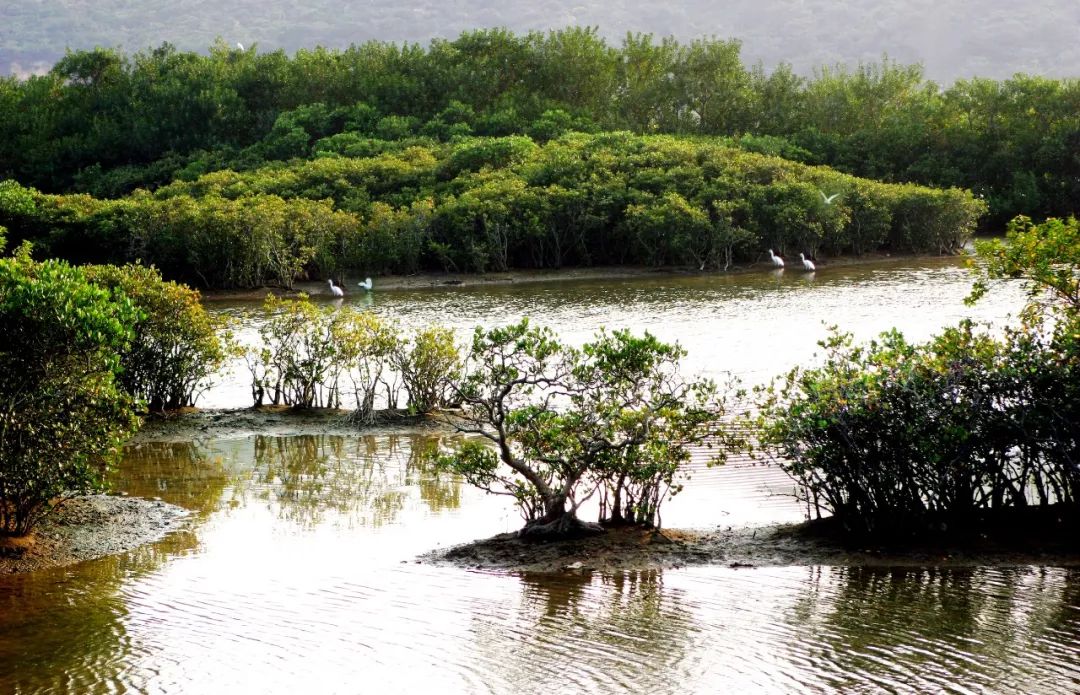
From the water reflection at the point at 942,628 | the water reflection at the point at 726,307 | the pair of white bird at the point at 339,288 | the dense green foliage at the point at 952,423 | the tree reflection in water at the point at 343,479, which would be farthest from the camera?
the pair of white bird at the point at 339,288

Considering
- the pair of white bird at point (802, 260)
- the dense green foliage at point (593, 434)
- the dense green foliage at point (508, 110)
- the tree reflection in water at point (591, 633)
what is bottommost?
the tree reflection in water at point (591, 633)

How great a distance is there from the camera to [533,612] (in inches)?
461

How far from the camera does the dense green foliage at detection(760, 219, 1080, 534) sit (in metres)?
12.9

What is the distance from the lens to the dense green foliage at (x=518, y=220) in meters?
55.8

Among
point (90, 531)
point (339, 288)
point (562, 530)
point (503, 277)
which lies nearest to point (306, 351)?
point (90, 531)

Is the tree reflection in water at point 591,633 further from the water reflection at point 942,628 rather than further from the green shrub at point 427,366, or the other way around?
the green shrub at point 427,366

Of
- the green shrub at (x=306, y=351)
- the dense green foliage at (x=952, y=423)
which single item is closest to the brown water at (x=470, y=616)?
the dense green foliage at (x=952, y=423)

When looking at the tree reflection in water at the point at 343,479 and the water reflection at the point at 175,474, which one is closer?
the tree reflection in water at the point at 343,479

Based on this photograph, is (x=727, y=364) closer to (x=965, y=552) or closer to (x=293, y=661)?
(x=965, y=552)

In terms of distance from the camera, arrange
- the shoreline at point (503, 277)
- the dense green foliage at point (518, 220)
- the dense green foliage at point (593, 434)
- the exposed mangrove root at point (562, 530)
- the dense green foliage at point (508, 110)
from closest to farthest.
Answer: the dense green foliage at point (593, 434) → the exposed mangrove root at point (562, 530) → the shoreline at point (503, 277) → the dense green foliage at point (518, 220) → the dense green foliage at point (508, 110)

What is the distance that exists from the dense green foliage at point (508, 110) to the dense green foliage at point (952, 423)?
6246 cm

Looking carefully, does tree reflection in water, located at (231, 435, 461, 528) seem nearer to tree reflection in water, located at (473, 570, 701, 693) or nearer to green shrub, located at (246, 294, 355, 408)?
green shrub, located at (246, 294, 355, 408)

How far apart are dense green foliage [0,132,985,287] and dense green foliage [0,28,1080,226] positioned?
1330 cm

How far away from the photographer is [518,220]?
5903 cm
